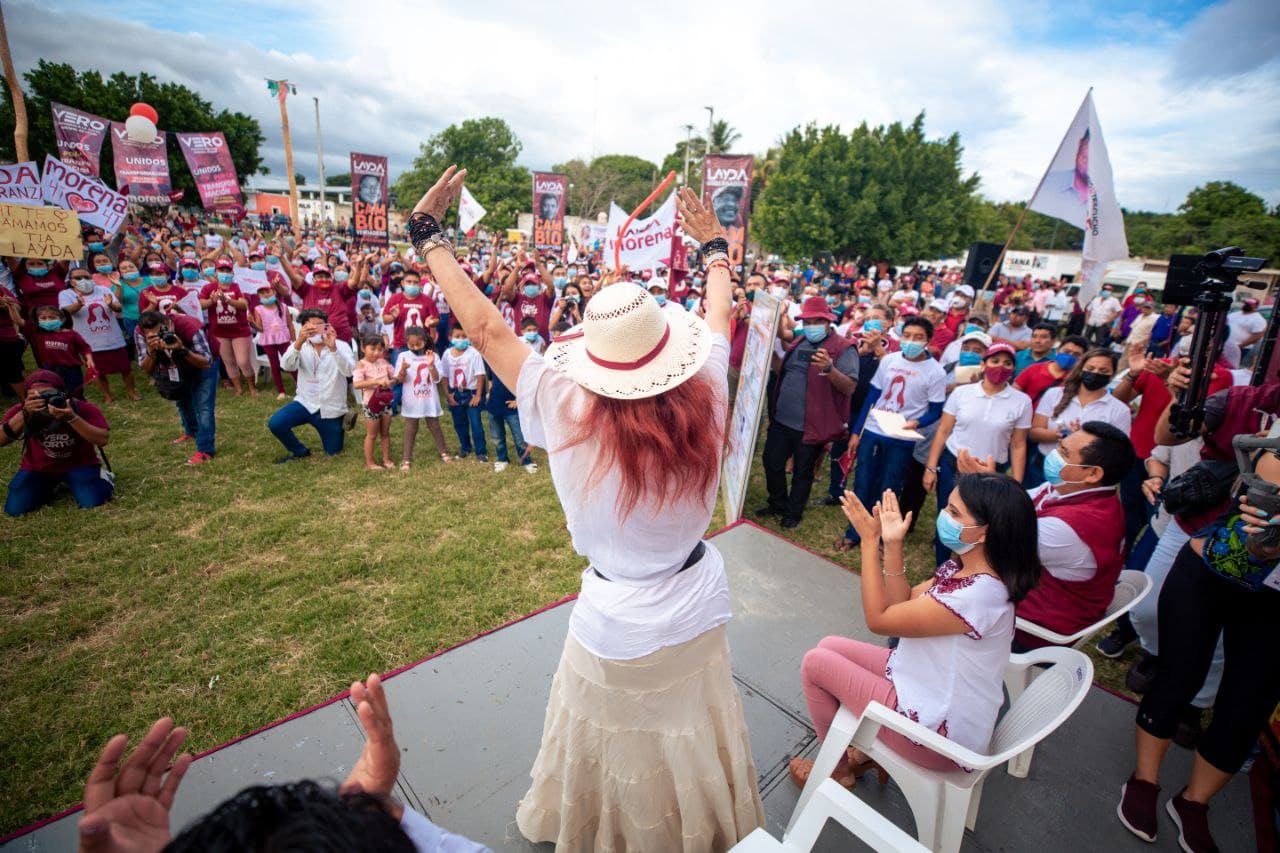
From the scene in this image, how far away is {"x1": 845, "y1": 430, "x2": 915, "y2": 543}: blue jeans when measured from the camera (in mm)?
4980

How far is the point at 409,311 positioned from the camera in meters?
8.61

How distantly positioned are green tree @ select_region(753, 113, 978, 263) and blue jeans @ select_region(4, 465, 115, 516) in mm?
29732

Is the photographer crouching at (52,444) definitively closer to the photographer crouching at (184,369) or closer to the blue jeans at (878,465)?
the photographer crouching at (184,369)

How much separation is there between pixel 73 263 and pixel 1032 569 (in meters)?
15.6

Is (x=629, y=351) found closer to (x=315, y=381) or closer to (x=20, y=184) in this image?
(x=315, y=381)

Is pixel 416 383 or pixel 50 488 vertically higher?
pixel 416 383

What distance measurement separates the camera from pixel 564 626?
3.78 meters

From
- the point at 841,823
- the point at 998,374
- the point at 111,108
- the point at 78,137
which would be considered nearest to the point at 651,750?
the point at 841,823

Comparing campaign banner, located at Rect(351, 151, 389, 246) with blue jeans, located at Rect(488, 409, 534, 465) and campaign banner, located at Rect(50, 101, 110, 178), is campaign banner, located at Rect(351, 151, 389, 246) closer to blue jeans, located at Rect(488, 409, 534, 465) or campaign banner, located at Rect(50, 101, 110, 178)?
campaign banner, located at Rect(50, 101, 110, 178)

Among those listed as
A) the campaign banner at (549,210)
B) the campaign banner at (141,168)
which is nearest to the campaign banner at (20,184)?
the campaign banner at (141,168)

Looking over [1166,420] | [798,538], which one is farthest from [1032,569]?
[798,538]

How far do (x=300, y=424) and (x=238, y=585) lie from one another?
3.04 metres

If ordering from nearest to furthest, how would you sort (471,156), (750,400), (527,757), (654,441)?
(654,441)
(527,757)
(750,400)
(471,156)

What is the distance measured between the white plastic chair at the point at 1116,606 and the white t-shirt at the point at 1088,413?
5.22 ft
